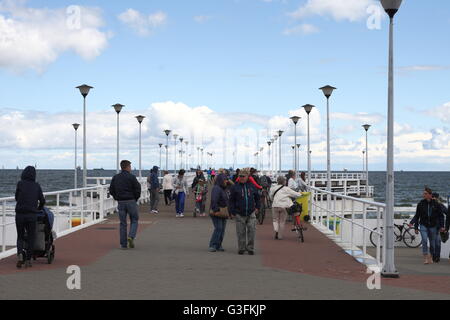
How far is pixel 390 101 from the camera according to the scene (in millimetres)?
11812

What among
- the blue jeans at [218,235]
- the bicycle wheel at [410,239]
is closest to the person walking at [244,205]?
the blue jeans at [218,235]

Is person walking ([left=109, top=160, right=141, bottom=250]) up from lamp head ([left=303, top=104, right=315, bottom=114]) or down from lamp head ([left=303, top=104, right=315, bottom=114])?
down

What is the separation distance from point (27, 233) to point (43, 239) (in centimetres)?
29

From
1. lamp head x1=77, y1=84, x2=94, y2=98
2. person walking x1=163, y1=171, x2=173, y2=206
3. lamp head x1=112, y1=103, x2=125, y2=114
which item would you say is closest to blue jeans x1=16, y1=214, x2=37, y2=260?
lamp head x1=77, y1=84, x2=94, y2=98

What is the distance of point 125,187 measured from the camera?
15.0 m

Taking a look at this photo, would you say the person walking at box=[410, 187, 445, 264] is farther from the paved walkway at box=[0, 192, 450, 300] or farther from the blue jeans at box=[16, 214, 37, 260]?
the blue jeans at box=[16, 214, 37, 260]

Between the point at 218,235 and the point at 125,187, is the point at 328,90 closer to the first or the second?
the point at 218,235

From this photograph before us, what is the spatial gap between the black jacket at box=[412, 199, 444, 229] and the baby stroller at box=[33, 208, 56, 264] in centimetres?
857

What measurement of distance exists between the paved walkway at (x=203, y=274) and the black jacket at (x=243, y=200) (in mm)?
885

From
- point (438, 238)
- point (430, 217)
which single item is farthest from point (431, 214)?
point (438, 238)

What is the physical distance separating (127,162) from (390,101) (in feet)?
19.9

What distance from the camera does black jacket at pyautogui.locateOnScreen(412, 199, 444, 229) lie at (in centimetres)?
Answer: 1653
